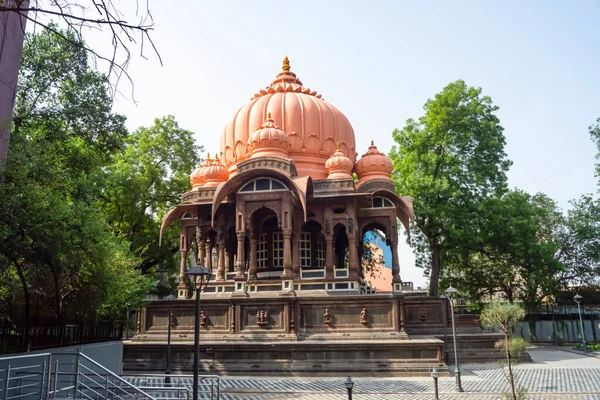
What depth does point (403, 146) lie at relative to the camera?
2867 centimetres

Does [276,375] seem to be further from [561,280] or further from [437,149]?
[561,280]

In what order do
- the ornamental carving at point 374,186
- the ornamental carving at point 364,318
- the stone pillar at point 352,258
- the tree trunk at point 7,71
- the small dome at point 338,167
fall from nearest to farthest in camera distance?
the tree trunk at point 7,71
the ornamental carving at point 364,318
the stone pillar at point 352,258
the small dome at point 338,167
the ornamental carving at point 374,186

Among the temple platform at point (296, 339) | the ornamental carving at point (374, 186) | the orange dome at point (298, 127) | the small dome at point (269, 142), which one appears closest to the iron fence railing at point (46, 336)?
the temple platform at point (296, 339)

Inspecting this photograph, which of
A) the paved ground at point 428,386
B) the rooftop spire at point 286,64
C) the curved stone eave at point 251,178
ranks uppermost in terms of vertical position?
the rooftop spire at point 286,64

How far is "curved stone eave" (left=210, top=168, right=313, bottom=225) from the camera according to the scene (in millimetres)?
19188

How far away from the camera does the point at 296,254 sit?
20016 mm

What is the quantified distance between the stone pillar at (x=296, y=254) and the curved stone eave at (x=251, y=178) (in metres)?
1.49

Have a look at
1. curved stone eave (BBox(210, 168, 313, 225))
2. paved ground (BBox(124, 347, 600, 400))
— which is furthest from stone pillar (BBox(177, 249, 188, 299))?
paved ground (BBox(124, 347, 600, 400))

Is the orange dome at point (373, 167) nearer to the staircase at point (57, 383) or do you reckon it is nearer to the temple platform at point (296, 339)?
the temple platform at point (296, 339)

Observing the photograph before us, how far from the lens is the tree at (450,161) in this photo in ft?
86.0

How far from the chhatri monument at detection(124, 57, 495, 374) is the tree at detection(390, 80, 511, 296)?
346 cm

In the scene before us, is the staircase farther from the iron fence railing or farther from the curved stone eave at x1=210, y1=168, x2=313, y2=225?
the curved stone eave at x1=210, y1=168, x2=313, y2=225

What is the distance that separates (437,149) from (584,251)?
12.5m

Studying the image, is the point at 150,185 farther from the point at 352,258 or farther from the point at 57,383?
the point at 57,383
